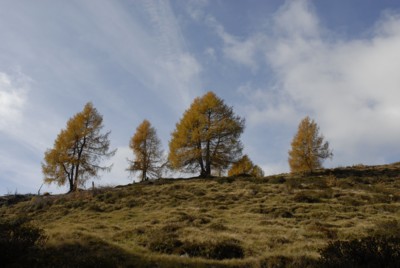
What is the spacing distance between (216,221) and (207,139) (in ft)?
67.3

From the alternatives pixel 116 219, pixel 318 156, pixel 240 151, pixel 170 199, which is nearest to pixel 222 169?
pixel 240 151

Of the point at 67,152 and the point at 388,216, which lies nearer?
the point at 388,216

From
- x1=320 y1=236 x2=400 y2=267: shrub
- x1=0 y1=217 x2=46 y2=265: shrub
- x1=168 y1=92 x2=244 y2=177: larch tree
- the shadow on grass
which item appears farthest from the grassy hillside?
x1=168 y1=92 x2=244 y2=177: larch tree

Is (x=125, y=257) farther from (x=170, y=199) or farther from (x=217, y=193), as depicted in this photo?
(x=217, y=193)

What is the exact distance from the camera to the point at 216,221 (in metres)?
16.0

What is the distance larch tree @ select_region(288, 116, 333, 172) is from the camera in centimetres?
3878

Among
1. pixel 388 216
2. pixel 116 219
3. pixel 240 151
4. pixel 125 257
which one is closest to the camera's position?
pixel 125 257

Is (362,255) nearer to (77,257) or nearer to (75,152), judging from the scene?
(77,257)

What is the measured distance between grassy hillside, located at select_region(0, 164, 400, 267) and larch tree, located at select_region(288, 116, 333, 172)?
671cm

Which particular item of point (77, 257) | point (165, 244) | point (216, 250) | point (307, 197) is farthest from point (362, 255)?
point (307, 197)

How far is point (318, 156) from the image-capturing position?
1531 inches

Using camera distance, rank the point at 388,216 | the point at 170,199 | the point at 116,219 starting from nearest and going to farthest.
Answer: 1. the point at 388,216
2. the point at 116,219
3. the point at 170,199

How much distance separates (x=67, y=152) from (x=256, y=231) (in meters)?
29.2

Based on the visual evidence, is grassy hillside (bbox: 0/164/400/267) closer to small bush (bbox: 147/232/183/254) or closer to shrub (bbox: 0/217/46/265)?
small bush (bbox: 147/232/183/254)
